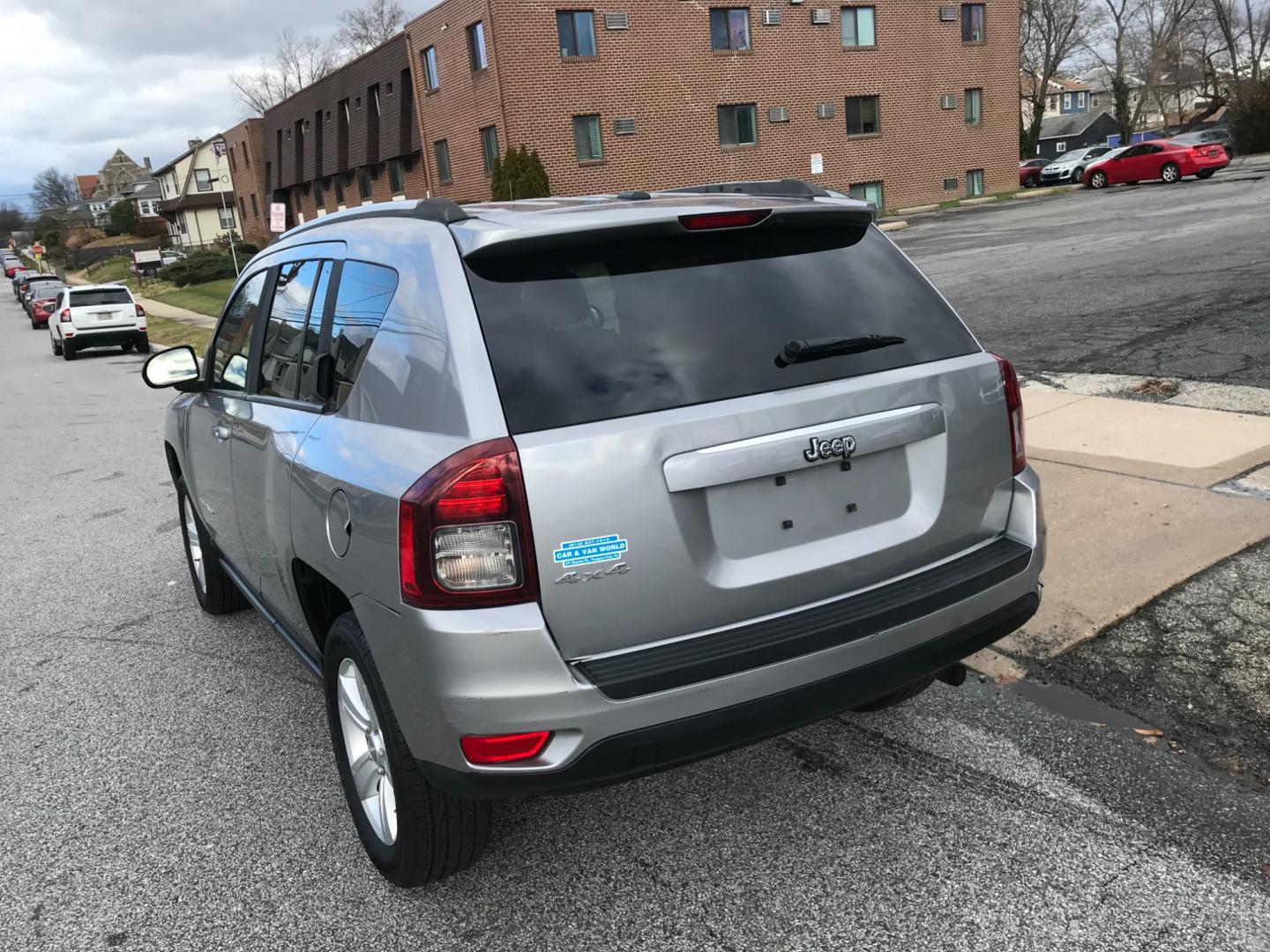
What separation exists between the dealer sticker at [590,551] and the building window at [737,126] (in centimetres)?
3516

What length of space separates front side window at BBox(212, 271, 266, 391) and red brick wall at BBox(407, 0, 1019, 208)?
27.7m

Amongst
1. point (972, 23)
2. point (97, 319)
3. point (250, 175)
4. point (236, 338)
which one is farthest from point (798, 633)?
point (250, 175)

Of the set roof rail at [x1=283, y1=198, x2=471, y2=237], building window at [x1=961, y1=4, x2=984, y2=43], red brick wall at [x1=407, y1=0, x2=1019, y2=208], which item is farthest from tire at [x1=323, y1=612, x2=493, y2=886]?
building window at [x1=961, y1=4, x2=984, y2=43]

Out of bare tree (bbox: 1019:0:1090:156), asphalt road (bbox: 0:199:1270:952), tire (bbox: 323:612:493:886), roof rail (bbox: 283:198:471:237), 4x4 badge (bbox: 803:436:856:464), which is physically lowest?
asphalt road (bbox: 0:199:1270:952)

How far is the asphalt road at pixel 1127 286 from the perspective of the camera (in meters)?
8.50

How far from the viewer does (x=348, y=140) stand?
45.8 metres

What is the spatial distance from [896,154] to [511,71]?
1577 cm

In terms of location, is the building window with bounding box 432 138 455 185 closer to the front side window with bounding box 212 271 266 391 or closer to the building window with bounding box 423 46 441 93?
the building window with bounding box 423 46 441 93

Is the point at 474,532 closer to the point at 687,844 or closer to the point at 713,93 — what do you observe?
the point at 687,844

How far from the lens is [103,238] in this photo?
102m

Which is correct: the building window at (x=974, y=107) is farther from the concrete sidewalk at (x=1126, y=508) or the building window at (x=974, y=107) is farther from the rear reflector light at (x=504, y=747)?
the rear reflector light at (x=504, y=747)

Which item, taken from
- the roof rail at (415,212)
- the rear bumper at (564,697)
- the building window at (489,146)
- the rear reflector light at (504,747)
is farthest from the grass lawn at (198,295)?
the rear reflector light at (504,747)

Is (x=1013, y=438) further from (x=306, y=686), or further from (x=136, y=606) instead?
(x=136, y=606)

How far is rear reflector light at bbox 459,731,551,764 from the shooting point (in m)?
2.41
